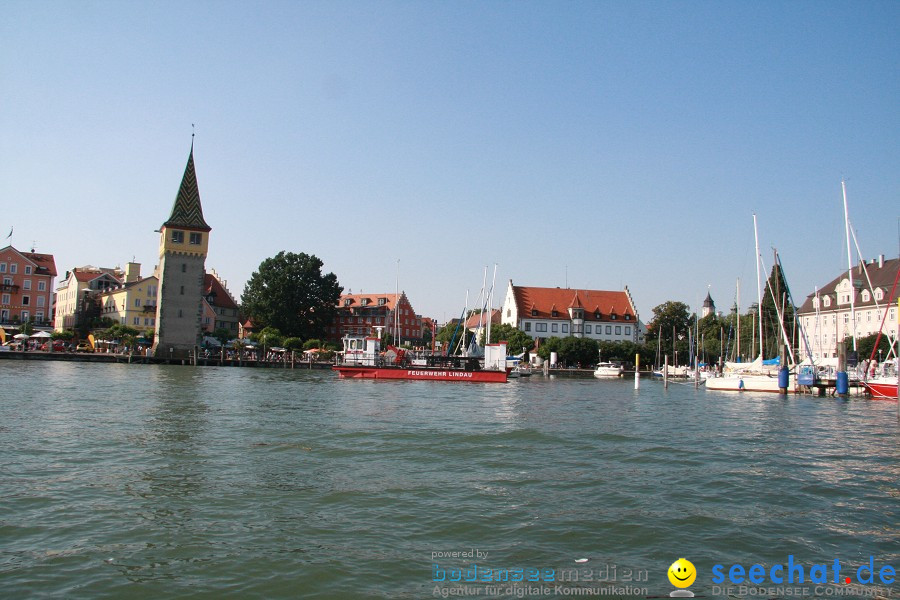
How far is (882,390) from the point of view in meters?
42.0

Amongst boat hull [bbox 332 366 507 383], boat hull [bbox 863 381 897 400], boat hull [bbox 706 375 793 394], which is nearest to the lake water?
boat hull [bbox 863 381 897 400]

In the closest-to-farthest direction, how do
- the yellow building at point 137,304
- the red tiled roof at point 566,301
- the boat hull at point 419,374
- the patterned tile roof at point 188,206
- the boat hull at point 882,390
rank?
the boat hull at point 882,390 < the boat hull at point 419,374 < the patterned tile roof at point 188,206 < the yellow building at point 137,304 < the red tiled roof at point 566,301

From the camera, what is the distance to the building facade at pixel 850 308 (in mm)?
70938

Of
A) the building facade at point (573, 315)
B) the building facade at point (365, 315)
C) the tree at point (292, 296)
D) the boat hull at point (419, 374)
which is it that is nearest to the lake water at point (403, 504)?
the boat hull at point (419, 374)

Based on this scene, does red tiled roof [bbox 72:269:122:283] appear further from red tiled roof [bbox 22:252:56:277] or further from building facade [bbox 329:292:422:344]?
building facade [bbox 329:292:422:344]

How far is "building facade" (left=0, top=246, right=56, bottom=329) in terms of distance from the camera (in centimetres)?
8594

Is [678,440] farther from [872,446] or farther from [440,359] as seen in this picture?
[440,359]

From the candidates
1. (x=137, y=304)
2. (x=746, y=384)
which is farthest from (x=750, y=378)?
(x=137, y=304)

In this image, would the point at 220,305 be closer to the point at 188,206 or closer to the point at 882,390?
the point at 188,206

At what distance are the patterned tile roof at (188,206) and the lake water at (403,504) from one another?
56453 millimetres

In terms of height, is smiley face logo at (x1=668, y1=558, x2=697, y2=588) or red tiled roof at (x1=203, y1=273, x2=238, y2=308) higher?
red tiled roof at (x1=203, y1=273, x2=238, y2=308)

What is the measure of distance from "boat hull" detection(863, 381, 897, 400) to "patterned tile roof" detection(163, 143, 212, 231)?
6616 centimetres

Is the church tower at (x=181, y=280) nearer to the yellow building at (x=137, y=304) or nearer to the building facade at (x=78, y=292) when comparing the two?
the yellow building at (x=137, y=304)

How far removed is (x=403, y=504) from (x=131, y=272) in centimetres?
9055
